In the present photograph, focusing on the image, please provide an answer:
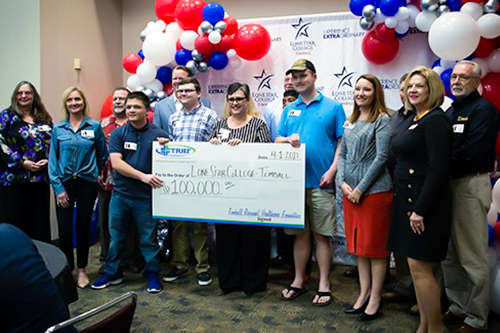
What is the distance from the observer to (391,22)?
354cm

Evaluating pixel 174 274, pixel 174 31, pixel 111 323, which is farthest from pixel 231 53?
pixel 111 323

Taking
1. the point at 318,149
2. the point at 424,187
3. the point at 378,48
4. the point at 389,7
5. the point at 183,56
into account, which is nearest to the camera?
the point at 424,187

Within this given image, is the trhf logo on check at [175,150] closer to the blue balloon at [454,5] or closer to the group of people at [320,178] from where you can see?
the group of people at [320,178]

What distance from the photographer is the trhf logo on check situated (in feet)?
10.3

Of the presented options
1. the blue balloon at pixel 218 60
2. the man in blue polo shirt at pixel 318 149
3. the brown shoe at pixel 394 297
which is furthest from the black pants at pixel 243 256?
the blue balloon at pixel 218 60

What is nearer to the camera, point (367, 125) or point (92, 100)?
point (367, 125)

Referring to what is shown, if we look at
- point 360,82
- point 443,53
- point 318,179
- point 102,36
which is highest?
point 102,36

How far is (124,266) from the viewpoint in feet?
12.6

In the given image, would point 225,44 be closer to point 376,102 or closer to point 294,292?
point 376,102

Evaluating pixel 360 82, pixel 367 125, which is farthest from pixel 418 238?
pixel 360 82

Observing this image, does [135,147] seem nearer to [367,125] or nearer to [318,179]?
[318,179]

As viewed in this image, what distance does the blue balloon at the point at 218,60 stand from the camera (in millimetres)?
4102

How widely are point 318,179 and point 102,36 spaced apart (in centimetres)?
361

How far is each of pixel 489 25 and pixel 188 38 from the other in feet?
8.51
